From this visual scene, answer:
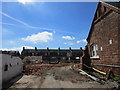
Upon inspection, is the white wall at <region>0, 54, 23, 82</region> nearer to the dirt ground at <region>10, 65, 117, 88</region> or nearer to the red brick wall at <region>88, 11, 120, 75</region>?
the dirt ground at <region>10, 65, 117, 88</region>

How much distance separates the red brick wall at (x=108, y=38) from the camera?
377 inches

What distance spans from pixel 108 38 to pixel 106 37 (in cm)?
37

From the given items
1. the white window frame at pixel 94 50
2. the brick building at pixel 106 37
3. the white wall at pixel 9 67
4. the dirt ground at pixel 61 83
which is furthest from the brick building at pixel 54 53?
the dirt ground at pixel 61 83

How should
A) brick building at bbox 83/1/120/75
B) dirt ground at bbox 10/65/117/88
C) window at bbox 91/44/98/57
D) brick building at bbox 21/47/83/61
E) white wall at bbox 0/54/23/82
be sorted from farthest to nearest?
brick building at bbox 21/47/83/61
window at bbox 91/44/98/57
brick building at bbox 83/1/120/75
white wall at bbox 0/54/23/82
dirt ground at bbox 10/65/117/88

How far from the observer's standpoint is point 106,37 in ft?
36.3

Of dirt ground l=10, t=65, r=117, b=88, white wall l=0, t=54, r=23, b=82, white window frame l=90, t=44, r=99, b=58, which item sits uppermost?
white window frame l=90, t=44, r=99, b=58

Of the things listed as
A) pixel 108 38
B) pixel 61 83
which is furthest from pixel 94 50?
pixel 61 83

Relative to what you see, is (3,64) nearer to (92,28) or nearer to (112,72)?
(112,72)

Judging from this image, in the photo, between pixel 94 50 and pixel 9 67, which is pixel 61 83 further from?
pixel 94 50

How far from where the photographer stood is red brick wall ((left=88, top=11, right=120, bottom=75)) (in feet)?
31.4

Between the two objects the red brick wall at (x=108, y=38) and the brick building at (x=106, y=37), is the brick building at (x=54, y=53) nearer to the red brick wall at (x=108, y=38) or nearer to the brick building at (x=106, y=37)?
the brick building at (x=106, y=37)

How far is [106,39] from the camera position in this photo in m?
11.0

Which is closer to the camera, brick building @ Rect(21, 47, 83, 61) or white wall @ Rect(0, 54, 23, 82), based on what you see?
white wall @ Rect(0, 54, 23, 82)

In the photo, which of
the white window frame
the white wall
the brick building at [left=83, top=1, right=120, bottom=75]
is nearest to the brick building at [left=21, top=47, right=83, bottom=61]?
the white window frame
